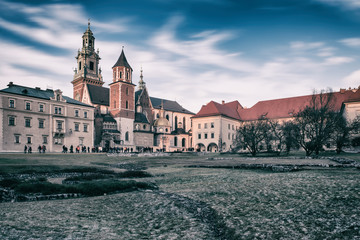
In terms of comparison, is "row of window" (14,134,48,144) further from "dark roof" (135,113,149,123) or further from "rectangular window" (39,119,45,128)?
"dark roof" (135,113,149,123)

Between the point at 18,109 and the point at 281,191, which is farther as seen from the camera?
the point at 18,109

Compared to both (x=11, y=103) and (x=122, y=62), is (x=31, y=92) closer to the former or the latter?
(x=11, y=103)

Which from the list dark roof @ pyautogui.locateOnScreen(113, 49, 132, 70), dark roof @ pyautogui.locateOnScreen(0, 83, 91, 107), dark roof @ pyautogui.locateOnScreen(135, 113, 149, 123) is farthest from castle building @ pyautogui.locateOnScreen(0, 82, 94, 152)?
dark roof @ pyautogui.locateOnScreen(113, 49, 132, 70)

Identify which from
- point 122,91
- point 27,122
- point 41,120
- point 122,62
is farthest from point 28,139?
point 122,62

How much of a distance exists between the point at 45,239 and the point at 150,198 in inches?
137

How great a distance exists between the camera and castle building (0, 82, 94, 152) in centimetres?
4853

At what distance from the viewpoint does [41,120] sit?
53094mm

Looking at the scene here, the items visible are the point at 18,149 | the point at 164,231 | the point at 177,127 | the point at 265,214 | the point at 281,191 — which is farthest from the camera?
the point at 177,127

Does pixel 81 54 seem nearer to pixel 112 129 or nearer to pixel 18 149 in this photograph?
pixel 112 129

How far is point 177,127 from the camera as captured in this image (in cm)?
9788

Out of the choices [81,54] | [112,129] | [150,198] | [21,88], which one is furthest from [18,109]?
[150,198]

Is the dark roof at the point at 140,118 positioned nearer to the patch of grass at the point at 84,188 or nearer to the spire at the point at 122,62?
the spire at the point at 122,62

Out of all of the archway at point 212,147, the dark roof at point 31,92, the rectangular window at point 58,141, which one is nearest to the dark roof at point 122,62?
the dark roof at point 31,92

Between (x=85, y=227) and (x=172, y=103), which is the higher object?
(x=172, y=103)
